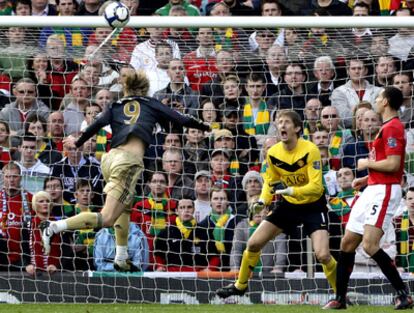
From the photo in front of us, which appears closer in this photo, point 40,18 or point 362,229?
point 362,229

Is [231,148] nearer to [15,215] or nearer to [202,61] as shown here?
[202,61]

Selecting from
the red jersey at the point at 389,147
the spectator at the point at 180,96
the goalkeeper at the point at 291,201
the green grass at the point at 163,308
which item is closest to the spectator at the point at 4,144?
the spectator at the point at 180,96

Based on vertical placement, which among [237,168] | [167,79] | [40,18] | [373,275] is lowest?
[373,275]

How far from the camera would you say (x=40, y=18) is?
11797 mm

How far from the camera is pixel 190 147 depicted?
44.0 feet

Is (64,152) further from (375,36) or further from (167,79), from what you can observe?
(375,36)

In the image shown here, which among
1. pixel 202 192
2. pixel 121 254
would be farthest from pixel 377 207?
pixel 202 192

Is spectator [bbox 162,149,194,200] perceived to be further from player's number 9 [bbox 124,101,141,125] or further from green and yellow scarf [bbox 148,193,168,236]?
player's number 9 [bbox 124,101,141,125]

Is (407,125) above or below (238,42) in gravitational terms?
below

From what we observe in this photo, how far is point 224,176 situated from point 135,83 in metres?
2.68

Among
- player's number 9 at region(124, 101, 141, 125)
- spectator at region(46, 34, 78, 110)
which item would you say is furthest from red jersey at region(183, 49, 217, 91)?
player's number 9 at region(124, 101, 141, 125)

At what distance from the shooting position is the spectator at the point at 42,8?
15844 mm

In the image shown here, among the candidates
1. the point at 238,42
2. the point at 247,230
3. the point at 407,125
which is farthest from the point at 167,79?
the point at 407,125

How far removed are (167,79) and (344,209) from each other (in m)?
2.59
